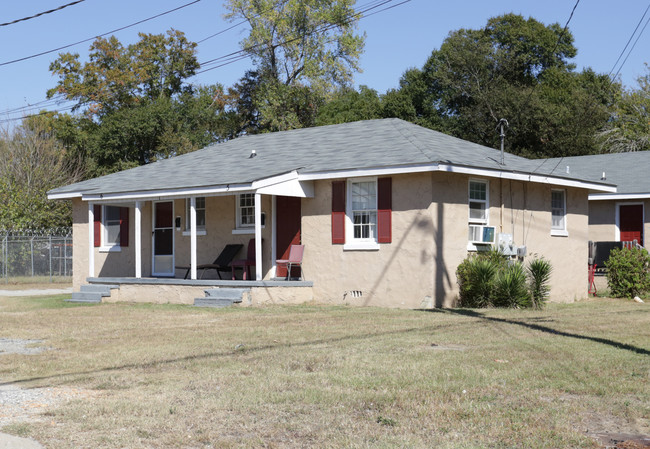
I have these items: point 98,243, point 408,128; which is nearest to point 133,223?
point 98,243

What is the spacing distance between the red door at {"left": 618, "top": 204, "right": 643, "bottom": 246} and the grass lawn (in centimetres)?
1163

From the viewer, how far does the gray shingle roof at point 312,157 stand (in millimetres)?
18047

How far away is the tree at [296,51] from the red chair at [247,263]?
23.9 metres

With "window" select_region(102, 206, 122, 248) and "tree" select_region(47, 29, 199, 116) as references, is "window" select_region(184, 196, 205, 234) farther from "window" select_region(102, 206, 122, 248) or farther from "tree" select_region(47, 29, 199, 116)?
"tree" select_region(47, 29, 199, 116)

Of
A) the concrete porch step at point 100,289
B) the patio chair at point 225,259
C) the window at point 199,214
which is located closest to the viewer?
the patio chair at point 225,259

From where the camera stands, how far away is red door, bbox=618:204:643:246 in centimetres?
2461

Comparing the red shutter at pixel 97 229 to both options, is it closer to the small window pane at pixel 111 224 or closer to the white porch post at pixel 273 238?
the small window pane at pixel 111 224

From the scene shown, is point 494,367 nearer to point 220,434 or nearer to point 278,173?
point 220,434

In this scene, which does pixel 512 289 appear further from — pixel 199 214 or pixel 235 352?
pixel 199 214

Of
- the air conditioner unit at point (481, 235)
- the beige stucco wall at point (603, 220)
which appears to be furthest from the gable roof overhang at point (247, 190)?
the beige stucco wall at point (603, 220)

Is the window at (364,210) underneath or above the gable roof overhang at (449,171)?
underneath

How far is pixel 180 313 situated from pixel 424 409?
10.3 metres

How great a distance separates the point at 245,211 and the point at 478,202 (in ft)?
20.9

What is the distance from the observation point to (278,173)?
1797 centimetres
